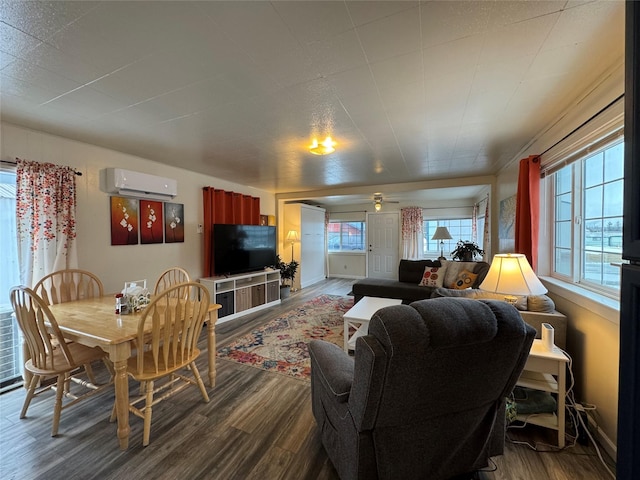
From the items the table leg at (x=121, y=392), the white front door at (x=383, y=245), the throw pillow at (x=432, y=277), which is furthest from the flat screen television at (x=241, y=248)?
the white front door at (x=383, y=245)

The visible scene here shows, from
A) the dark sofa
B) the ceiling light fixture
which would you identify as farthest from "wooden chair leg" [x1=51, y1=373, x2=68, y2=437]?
the dark sofa

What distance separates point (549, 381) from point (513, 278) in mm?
699

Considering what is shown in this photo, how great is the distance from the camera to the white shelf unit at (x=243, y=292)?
3.91m

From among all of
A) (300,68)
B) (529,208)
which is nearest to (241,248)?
(300,68)

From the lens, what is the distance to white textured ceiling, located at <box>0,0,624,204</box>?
1.17 meters

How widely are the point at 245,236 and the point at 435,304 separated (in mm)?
3902

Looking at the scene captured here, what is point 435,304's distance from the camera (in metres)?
1.07

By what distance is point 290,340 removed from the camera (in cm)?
326

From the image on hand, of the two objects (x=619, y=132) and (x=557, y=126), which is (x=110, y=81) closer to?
(x=619, y=132)

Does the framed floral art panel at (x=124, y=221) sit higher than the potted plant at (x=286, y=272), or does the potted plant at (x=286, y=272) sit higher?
Answer: the framed floral art panel at (x=124, y=221)

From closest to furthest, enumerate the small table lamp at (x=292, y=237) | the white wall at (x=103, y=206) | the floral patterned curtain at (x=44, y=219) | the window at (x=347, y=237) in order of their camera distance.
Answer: the floral patterned curtain at (x=44, y=219), the white wall at (x=103, y=206), the small table lamp at (x=292, y=237), the window at (x=347, y=237)

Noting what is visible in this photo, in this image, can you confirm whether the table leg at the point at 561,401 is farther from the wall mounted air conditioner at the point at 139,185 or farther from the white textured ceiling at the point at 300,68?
the wall mounted air conditioner at the point at 139,185

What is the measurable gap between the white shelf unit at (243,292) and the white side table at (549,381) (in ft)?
11.6

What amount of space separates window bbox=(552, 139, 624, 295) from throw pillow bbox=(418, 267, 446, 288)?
1.85 meters
